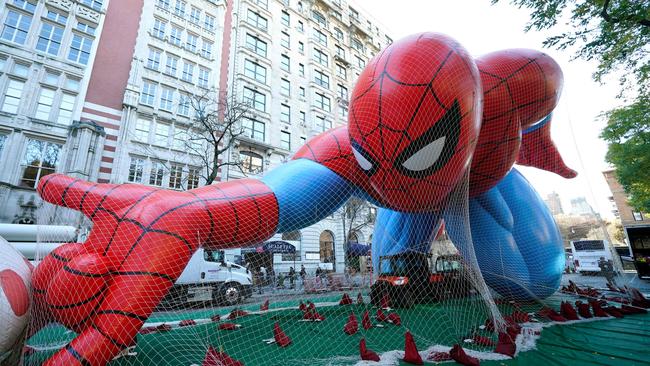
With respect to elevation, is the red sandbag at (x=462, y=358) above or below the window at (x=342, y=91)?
below

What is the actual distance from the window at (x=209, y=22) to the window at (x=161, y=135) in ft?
32.6

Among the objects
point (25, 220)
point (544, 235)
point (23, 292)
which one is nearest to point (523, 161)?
point (544, 235)

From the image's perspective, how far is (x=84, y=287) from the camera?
251 cm

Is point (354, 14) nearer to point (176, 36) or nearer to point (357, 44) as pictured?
point (357, 44)

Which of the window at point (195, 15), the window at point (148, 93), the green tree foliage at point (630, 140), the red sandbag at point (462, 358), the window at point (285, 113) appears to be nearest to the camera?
the red sandbag at point (462, 358)

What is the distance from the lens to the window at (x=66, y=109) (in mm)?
17203

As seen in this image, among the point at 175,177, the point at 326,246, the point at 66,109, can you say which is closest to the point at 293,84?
the point at 175,177

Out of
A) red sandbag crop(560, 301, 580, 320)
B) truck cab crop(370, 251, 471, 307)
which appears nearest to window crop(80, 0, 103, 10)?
truck cab crop(370, 251, 471, 307)

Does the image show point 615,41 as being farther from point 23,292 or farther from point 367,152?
point 23,292

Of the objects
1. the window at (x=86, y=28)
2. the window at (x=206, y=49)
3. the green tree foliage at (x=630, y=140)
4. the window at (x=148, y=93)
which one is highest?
the window at (x=206, y=49)

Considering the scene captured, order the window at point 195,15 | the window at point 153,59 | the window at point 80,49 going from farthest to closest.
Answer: the window at point 195,15 < the window at point 153,59 < the window at point 80,49

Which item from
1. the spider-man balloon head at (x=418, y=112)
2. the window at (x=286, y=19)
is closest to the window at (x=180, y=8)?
the window at (x=286, y=19)

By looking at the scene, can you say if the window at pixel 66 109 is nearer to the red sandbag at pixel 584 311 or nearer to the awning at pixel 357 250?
the awning at pixel 357 250

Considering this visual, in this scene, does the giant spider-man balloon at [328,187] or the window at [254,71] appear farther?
the window at [254,71]
